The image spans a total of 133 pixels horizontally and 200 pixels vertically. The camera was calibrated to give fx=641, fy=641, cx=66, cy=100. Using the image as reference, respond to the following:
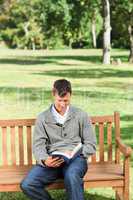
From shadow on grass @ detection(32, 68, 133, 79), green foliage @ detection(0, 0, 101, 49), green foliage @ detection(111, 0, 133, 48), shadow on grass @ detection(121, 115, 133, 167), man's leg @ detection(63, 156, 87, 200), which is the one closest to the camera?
man's leg @ detection(63, 156, 87, 200)

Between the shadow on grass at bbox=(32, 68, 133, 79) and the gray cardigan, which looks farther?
the shadow on grass at bbox=(32, 68, 133, 79)

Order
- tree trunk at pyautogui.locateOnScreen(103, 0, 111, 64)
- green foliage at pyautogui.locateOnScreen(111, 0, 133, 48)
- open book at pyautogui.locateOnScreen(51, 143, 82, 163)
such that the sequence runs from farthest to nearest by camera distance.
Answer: green foliage at pyautogui.locateOnScreen(111, 0, 133, 48) → tree trunk at pyautogui.locateOnScreen(103, 0, 111, 64) → open book at pyautogui.locateOnScreen(51, 143, 82, 163)

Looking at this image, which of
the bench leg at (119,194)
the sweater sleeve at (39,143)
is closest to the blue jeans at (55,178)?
the sweater sleeve at (39,143)

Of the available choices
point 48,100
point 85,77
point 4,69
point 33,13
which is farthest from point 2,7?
point 48,100

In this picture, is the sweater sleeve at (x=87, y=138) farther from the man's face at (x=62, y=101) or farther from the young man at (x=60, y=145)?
the man's face at (x=62, y=101)

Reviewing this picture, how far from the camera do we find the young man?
699 cm

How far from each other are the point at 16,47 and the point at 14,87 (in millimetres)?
57084

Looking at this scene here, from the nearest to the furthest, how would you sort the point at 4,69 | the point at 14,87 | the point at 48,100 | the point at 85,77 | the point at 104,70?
the point at 48,100 < the point at 14,87 < the point at 85,77 < the point at 104,70 < the point at 4,69

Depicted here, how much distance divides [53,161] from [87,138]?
20.4 inches

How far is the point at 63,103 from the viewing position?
7.17 metres

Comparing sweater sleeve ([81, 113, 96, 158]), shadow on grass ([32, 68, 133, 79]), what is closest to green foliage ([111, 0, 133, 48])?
shadow on grass ([32, 68, 133, 79])

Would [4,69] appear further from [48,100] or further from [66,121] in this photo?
[66,121]

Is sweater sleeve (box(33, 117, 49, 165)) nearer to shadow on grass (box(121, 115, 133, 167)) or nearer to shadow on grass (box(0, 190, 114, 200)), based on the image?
shadow on grass (box(0, 190, 114, 200))

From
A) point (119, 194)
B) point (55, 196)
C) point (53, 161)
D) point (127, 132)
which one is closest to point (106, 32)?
point (127, 132)
